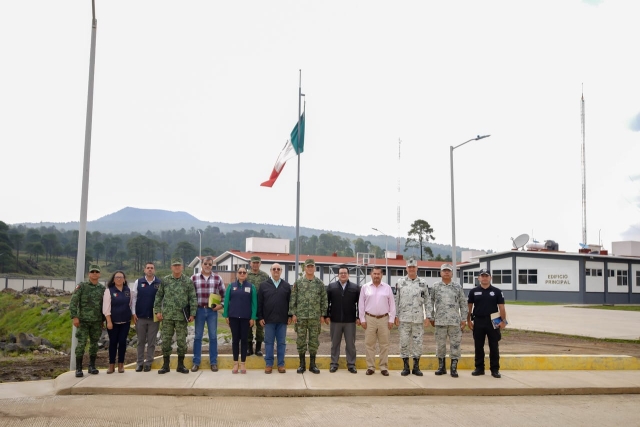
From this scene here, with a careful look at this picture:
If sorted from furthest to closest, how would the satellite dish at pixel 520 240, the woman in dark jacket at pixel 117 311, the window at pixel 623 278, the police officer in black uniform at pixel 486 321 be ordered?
the window at pixel 623 278, the satellite dish at pixel 520 240, the police officer in black uniform at pixel 486 321, the woman in dark jacket at pixel 117 311

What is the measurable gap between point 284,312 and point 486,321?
3570 mm

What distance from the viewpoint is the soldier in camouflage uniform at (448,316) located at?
10172mm

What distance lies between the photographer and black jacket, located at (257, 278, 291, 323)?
10.1 m

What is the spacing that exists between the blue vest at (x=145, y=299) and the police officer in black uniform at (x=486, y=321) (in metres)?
5.60

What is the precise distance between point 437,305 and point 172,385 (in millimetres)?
4726

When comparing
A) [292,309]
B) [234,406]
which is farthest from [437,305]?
[234,406]

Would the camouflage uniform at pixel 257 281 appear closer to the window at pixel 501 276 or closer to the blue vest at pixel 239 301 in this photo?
the blue vest at pixel 239 301

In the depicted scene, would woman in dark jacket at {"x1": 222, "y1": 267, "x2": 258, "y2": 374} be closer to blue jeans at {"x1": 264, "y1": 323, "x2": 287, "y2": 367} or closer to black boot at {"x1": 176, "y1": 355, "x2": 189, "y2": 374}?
blue jeans at {"x1": 264, "y1": 323, "x2": 287, "y2": 367}

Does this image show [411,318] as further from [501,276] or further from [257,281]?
[501,276]

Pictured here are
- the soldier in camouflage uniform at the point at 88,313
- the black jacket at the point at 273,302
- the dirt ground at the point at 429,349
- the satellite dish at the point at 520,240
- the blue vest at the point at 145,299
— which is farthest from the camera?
the satellite dish at the point at 520,240

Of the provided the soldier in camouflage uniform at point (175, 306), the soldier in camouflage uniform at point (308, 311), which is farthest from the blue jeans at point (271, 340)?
the soldier in camouflage uniform at point (175, 306)

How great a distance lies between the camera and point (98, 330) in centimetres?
984

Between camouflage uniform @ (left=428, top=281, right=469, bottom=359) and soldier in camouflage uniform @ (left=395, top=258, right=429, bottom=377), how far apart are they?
0.72ft

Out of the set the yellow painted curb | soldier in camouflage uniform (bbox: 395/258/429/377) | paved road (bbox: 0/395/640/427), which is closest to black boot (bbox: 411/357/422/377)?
soldier in camouflage uniform (bbox: 395/258/429/377)
